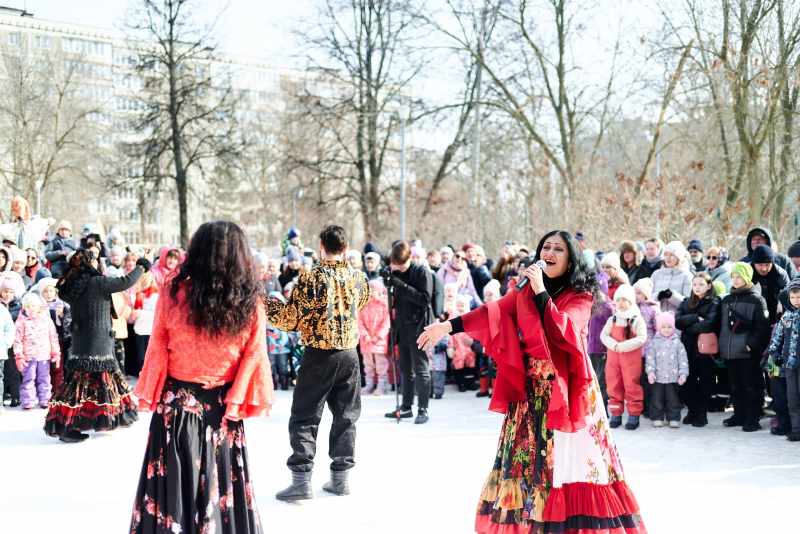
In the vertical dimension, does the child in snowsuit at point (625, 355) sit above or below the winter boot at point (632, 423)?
above

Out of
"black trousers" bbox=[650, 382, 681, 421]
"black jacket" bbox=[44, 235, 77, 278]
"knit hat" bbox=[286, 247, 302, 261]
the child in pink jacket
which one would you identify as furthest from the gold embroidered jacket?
"black jacket" bbox=[44, 235, 77, 278]

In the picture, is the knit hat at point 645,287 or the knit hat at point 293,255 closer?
the knit hat at point 645,287

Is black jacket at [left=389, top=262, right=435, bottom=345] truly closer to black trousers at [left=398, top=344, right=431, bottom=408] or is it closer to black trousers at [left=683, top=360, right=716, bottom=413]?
black trousers at [left=398, top=344, right=431, bottom=408]

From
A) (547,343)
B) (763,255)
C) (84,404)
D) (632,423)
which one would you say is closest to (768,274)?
(763,255)

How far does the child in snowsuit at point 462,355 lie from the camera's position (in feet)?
31.4

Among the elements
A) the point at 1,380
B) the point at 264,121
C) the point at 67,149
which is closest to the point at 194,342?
the point at 1,380

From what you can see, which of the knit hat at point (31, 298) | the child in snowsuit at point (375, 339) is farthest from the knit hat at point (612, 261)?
the knit hat at point (31, 298)

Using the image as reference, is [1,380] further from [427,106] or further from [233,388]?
[427,106]

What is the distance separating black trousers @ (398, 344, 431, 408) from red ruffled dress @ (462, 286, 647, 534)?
355 cm

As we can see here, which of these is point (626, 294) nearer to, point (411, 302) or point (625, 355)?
point (625, 355)

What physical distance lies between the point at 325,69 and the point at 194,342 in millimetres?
20467

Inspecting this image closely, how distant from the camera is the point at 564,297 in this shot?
3.95 metres

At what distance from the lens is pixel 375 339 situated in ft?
31.8

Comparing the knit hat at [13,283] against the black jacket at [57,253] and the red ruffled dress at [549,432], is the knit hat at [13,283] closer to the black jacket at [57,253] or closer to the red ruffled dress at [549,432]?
the black jacket at [57,253]
